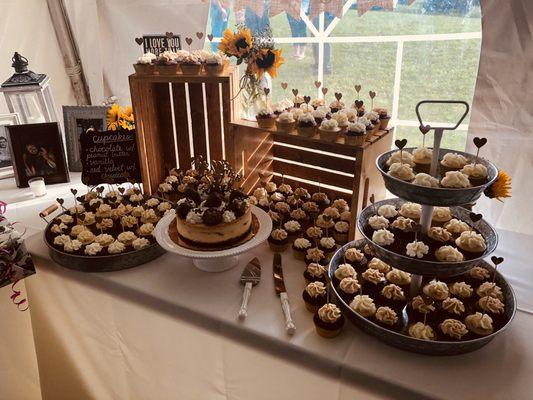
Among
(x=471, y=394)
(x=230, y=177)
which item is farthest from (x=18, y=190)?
(x=471, y=394)

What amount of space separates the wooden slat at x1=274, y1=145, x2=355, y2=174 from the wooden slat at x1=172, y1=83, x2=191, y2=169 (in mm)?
388

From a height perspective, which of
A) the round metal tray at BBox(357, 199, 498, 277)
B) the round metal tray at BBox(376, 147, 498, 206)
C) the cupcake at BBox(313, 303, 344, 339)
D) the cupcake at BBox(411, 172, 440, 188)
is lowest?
the cupcake at BBox(313, 303, 344, 339)

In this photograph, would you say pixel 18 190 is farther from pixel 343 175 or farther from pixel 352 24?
pixel 352 24

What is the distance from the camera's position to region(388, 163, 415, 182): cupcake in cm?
104

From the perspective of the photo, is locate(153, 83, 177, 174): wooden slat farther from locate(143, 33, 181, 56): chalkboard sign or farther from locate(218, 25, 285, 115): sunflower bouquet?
locate(218, 25, 285, 115): sunflower bouquet

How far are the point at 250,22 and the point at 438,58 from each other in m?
3.82

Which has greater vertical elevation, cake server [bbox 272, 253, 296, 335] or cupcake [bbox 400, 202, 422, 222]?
cupcake [bbox 400, 202, 422, 222]

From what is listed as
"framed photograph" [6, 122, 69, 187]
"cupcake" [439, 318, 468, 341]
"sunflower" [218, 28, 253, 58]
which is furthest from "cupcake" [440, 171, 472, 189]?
"framed photograph" [6, 122, 69, 187]

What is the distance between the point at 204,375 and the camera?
4.39 ft

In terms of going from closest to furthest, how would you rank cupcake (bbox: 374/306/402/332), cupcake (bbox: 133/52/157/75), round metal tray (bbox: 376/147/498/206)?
round metal tray (bbox: 376/147/498/206), cupcake (bbox: 374/306/402/332), cupcake (bbox: 133/52/157/75)

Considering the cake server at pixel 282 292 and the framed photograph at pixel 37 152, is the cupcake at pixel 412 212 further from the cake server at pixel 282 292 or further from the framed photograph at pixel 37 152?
the framed photograph at pixel 37 152

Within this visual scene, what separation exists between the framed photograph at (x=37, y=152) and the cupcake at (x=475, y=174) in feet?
5.61

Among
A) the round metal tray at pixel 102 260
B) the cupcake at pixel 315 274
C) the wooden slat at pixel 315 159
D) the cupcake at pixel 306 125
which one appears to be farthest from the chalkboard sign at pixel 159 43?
the cupcake at pixel 315 274

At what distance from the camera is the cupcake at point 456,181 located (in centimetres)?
98
